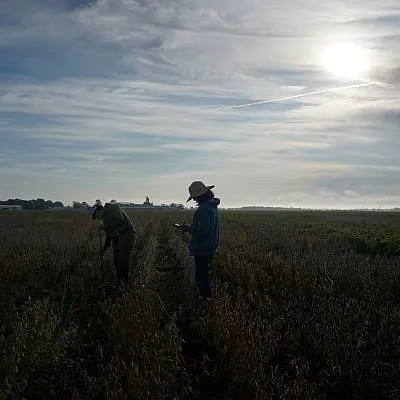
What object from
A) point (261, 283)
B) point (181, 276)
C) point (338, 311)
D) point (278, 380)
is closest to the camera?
point (278, 380)

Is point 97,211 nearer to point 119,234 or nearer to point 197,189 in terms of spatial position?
point 119,234

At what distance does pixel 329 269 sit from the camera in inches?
399

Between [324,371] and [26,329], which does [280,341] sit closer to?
[324,371]

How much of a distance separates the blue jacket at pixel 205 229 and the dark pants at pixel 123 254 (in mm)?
2355

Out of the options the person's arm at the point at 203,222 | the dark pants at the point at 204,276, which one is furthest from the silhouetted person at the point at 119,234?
the person's arm at the point at 203,222

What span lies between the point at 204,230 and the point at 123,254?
102 inches

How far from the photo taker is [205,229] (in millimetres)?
7754

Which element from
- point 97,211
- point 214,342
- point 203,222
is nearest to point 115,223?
point 97,211

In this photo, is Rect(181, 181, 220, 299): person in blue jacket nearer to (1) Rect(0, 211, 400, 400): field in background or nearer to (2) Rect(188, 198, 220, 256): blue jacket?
(2) Rect(188, 198, 220, 256): blue jacket

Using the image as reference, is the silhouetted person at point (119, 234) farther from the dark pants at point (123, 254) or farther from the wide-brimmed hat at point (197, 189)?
the wide-brimmed hat at point (197, 189)

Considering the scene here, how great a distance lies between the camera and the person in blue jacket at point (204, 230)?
7.75 m

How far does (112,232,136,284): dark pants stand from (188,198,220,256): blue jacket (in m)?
2.35

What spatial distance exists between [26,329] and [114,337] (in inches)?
38.3

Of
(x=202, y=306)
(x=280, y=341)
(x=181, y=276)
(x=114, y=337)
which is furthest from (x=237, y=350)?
(x=181, y=276)
